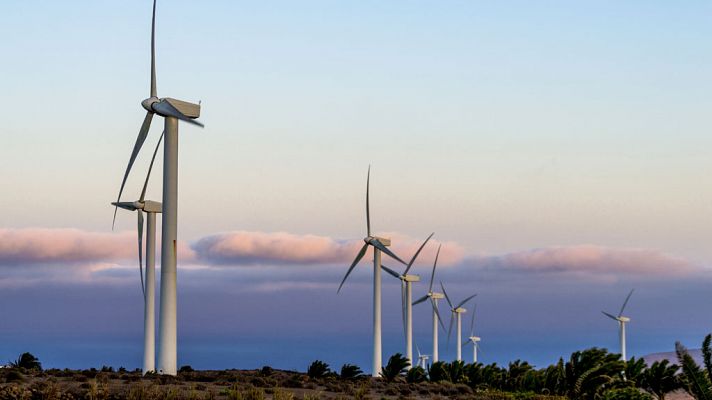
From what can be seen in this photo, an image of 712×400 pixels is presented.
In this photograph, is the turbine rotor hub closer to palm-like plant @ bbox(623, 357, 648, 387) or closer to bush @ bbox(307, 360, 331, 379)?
bush @ bbox(307, 360, 331, 379)

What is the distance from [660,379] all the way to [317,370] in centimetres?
3329

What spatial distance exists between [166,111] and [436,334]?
8497 centimetres

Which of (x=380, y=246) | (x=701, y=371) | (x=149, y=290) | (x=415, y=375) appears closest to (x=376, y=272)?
(x=380, y=246)

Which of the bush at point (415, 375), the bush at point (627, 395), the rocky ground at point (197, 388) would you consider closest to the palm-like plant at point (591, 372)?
the rocky ground at point (197, 388)

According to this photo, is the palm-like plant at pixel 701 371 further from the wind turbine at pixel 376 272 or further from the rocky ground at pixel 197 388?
the wind turbine at pixel 376 272

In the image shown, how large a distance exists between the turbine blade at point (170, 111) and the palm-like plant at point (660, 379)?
1910 inches

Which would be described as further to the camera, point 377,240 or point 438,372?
point 377,240

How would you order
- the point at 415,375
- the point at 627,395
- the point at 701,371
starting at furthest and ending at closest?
the point at 415,375, the point at 627,395, the point at 701,371

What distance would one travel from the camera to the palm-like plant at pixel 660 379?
3524 inches

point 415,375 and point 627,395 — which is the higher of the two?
point 415,375

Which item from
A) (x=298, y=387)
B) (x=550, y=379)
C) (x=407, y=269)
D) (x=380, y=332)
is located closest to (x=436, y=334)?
(x=407, y=269)

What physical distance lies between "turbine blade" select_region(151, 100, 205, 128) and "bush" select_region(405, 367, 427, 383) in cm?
2829

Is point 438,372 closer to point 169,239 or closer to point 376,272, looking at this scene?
point 376,272

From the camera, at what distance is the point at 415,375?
80.8 m
